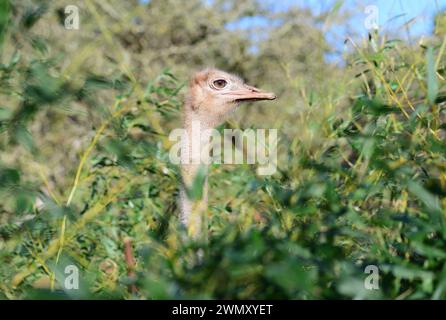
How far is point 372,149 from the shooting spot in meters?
2.22

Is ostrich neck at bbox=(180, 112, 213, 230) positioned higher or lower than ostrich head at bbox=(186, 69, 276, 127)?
lower

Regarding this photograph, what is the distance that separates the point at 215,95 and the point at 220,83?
0.33 feet

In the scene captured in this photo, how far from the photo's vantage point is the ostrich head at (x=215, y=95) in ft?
14.5

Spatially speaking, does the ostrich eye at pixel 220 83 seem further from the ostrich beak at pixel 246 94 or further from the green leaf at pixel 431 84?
the green leaf at pixel 431 84

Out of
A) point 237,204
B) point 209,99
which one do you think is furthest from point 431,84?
point 209,99

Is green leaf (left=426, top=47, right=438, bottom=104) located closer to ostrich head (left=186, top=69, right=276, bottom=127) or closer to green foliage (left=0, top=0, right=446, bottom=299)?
green foliage (left=0, top=0, right=446, bottom=299)

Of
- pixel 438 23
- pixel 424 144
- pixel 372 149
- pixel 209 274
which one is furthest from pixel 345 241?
pixel 209 274

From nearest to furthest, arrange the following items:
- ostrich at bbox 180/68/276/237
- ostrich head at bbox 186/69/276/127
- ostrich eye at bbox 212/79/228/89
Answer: ostrich at bbox 180/68/276/237, ostrich head at bbox 186/69/276/127, ostrich eye at bbox 212/79/228/89

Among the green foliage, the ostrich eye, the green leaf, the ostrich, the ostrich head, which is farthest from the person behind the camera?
the ostrich eye

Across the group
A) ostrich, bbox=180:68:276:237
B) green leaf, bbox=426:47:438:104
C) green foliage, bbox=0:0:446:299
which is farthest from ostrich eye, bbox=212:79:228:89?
green leaf, bbox=426:47:438:104

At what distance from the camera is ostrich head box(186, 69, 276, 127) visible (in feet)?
14.5

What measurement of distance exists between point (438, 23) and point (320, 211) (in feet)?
4.01

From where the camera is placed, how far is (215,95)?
15.0 feet

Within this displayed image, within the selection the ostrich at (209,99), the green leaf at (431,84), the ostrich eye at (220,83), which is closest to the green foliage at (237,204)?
the green leaf at (431,84)
